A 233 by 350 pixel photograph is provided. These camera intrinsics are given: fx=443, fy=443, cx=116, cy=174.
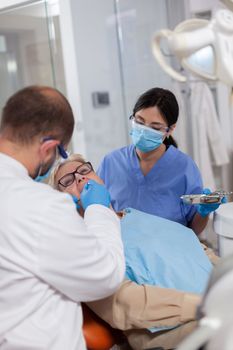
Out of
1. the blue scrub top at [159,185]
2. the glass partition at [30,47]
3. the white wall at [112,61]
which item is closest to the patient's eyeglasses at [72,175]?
the blue scrub top at [159,185]

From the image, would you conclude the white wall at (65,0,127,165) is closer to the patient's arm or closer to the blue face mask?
the blue face mask

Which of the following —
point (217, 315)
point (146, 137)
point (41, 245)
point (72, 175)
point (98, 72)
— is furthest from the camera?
Result: point (98, 72)

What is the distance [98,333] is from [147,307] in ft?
0.53

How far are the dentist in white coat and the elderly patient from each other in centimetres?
11

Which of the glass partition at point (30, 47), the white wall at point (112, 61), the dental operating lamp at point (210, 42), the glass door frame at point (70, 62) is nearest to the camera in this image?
the dental operating lamp at point (210, 42)

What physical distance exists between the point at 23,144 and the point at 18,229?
8.3 inches

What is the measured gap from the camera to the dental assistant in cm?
167

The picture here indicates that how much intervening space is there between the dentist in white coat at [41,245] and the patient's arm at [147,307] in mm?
97

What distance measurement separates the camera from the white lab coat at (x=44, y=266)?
0.94 metres

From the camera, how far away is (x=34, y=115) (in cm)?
102

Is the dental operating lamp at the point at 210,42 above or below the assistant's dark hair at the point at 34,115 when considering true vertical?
above

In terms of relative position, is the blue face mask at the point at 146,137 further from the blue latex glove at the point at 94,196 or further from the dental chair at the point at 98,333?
the dental chair at the point at 98,333

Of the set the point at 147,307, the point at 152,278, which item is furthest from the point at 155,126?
the point at 147,307

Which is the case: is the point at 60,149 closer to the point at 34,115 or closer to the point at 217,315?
the point at 34,115
